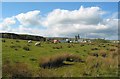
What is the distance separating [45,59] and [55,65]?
35.7 inches

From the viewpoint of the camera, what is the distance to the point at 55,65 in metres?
19.2

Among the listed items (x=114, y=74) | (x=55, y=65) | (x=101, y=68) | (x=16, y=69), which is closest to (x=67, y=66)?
(x=55, y=65)

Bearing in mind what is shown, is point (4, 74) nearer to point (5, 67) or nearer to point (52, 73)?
point (5, 67)

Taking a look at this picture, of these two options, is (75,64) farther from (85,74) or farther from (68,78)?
(68,78)

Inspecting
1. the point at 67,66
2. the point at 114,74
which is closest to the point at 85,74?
the point at 114,74

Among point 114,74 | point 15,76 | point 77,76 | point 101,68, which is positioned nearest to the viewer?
point 15,76

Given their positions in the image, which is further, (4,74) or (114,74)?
(114,74)

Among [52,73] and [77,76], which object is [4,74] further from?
[77,76]

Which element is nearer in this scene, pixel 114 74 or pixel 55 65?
pixel 114 74

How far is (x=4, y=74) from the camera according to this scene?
1413 centimetres

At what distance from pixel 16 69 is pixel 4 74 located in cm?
69

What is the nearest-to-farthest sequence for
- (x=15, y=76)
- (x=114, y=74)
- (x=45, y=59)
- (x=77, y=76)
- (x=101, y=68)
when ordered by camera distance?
1. (x=15, y=76)
2. (x=77, y=76)
3. (x=114, y=74)
4. (x=101, y=68)
5. (x=45, y=59)

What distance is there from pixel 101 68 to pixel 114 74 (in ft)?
5.59

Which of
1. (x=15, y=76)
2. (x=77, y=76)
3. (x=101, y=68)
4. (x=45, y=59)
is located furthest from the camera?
(x=45, y=59)
